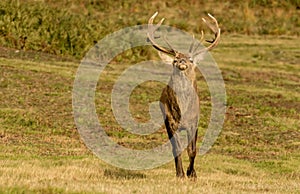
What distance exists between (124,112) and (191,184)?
1189 cm

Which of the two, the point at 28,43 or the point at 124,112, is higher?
the point at 124,112

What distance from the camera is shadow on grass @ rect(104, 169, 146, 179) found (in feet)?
47.7

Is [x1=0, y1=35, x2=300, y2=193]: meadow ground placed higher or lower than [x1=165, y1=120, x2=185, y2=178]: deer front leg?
lower

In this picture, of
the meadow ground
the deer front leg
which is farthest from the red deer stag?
the meadow ground

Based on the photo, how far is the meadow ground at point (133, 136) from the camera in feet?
43.9

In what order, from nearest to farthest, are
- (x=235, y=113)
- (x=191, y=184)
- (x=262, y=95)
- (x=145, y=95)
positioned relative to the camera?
(x=191, y=184), (x=235, y=113), (x=145, y=95), (x=262, y=95)

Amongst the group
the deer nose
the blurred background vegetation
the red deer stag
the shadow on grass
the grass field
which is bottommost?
the blurred background vegetation

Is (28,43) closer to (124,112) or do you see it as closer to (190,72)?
(124,112)

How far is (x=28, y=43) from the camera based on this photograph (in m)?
37.5

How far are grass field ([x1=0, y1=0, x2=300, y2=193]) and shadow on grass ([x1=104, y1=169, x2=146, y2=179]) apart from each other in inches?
0.9

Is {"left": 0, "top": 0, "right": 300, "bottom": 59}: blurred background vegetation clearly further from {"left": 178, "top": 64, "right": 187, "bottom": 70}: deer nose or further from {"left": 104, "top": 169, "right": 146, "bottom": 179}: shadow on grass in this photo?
{"left": 178, "top": 64, "right": 187, "bottom": 70}: deer nose

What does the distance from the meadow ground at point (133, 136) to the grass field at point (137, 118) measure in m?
0.03

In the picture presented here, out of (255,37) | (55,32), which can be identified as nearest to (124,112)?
(55,32)

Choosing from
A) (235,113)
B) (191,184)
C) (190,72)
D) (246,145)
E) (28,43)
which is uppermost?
(190,72)
